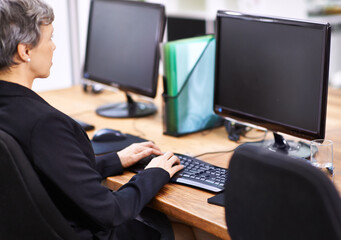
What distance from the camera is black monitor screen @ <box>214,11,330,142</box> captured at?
4.71 feet

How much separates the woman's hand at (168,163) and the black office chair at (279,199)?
44 cm

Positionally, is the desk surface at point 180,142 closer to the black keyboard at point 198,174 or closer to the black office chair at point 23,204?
the black keyboard at point 198,174

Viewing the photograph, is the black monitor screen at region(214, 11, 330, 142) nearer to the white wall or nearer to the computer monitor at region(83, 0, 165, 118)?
the computer monitor at region(83, 0, 165, 118)

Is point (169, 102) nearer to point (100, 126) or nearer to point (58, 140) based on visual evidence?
point (100, 126)

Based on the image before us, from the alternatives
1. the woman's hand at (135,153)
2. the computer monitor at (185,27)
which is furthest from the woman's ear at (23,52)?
the computer monitor at (185,27)

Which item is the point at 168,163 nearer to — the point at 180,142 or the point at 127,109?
the point at 180,142

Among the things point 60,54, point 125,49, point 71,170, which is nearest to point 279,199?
point 71,170

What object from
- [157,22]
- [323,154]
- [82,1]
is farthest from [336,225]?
[82,1]

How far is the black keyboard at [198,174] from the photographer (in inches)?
55.0

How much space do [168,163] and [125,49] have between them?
0.82 meters

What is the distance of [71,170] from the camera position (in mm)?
1155

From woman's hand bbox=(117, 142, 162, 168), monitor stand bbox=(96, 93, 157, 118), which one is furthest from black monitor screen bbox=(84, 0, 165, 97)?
woman's hand bbox=(117, 142, 162, 168)

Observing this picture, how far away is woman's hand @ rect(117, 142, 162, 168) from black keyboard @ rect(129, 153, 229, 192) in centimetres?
2

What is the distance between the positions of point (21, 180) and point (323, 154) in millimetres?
885
